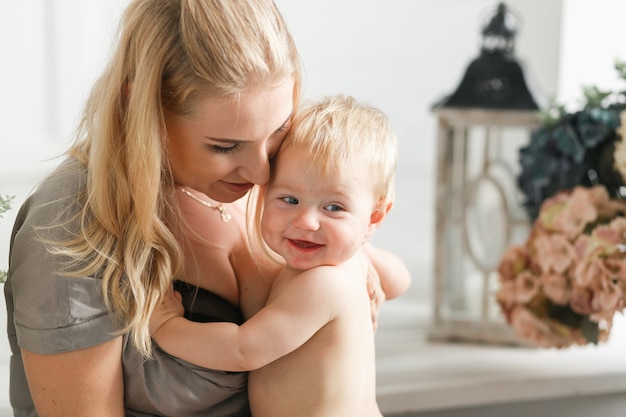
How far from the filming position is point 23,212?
1356 mm

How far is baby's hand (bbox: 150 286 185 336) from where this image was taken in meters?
1.30

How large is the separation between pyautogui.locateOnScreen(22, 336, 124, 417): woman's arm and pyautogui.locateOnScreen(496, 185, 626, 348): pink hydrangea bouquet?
124cm

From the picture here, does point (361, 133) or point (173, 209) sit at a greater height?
point (361, 133)

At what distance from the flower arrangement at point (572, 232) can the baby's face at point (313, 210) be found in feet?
3.01

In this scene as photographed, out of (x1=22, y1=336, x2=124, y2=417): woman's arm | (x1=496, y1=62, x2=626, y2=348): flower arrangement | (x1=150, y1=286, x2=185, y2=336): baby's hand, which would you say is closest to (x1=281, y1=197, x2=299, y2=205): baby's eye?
(x1=150, y1=286, x2=185, y2=336): baby's hand

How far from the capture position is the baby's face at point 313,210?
1.29 m

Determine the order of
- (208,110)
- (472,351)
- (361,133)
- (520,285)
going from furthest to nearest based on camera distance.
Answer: (472,351), (520,285), (361,133), (208,110)

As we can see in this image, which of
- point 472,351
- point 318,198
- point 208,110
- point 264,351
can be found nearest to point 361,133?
point 318,198

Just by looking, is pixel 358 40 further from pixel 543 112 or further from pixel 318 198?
pixel 318 198

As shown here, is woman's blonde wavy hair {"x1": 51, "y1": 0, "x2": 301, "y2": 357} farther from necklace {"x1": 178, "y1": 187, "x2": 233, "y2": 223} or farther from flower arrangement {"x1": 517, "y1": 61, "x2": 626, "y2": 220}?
flower arrangement {"x1": 517, "y1": 61, "x2": 626, "y2": 220}

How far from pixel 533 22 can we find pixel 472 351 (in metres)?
1.20

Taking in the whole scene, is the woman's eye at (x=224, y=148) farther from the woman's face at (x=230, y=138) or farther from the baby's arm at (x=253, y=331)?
the baby's arm at (x=253, y=331)

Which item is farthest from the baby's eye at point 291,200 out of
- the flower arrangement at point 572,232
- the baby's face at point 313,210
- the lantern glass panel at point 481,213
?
the lantern glass panel at point 481,213

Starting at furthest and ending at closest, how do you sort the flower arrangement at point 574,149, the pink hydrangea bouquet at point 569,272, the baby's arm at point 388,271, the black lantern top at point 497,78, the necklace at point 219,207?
the black lantern top at point 497,78, the flower arrangement at point 574,149, the pink hydrangea bouquet at point 569,272, the baby's arm at point 388,271, the necklace at point 219,207
